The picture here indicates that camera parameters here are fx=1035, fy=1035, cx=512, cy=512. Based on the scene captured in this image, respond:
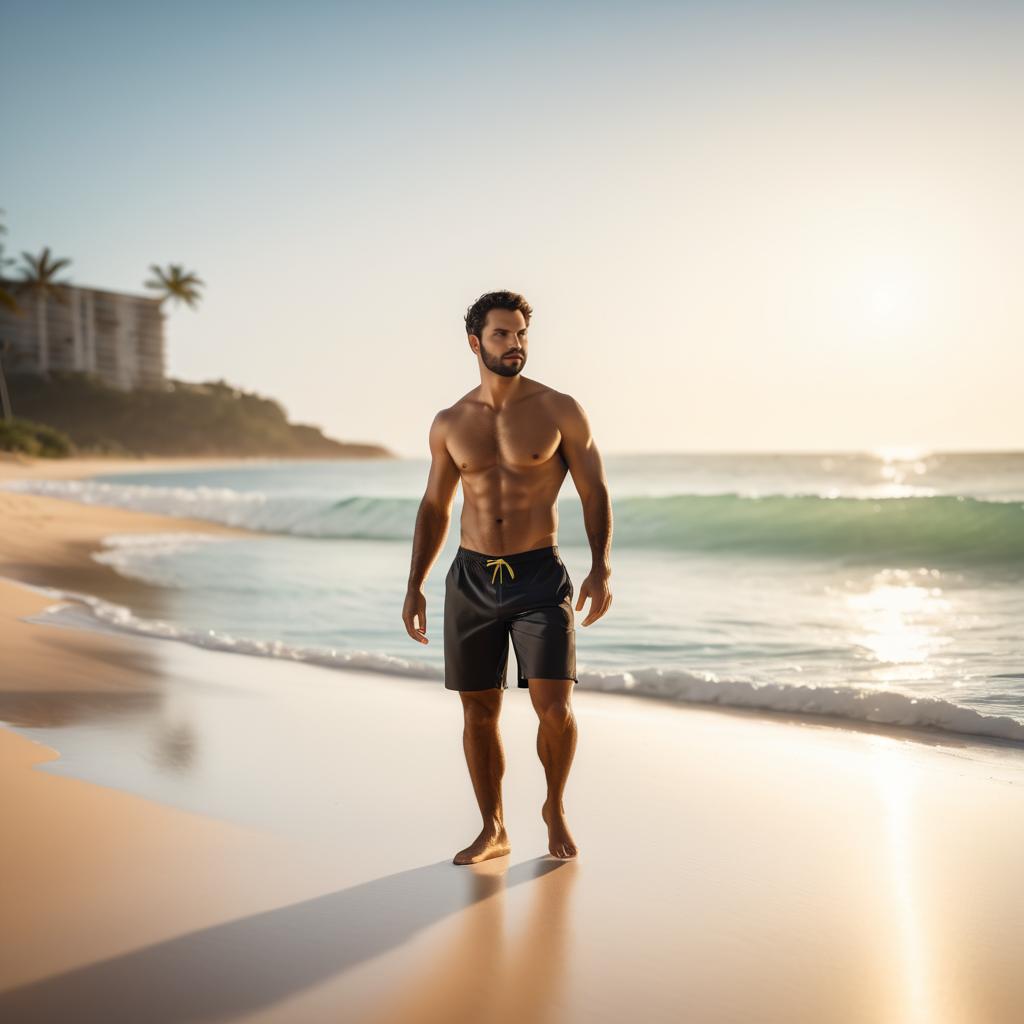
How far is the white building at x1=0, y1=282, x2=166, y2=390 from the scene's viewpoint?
73000mm

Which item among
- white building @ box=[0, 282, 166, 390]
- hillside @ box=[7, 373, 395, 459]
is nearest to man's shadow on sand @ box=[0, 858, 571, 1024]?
hillside @ box=[7, 373, 395, 459]

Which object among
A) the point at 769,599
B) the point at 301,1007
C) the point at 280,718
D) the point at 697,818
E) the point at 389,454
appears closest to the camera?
the point at 301,1007

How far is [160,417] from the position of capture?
81438 millimetres

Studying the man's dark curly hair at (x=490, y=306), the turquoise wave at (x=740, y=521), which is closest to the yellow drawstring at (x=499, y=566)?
the man's dark curly hair at (x=490, y=306)

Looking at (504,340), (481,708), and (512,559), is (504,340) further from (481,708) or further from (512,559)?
(481,708)

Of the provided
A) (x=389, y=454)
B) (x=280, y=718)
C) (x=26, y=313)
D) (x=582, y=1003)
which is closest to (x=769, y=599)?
(x=280, y=718)

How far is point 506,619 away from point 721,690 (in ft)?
9.61

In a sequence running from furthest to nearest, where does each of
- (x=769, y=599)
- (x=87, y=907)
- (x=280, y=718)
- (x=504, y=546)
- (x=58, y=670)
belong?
(x=769, y=599), (x=58, y=670), (x=280, y=718), (x=504, y=546), (x=87, y=907)

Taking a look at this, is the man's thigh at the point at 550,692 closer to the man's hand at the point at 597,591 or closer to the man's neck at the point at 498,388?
the man's hand at the point at 597,591

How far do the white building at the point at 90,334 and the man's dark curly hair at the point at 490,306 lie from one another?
241 feet

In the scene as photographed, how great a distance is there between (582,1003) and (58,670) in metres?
4.57

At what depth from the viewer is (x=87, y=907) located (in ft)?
9.21

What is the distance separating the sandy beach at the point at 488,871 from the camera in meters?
2.40

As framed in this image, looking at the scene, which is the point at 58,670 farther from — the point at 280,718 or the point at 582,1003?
the point at 582,1003
